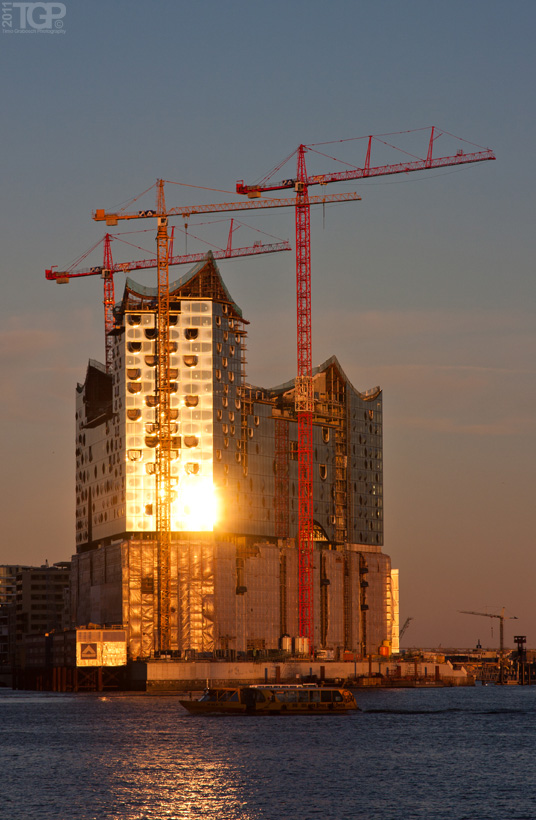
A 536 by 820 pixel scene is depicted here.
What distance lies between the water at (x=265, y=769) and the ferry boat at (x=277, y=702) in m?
2.06

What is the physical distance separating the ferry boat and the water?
6.75 feet

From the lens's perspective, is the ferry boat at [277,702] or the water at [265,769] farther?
the ferry boat at [277,702]

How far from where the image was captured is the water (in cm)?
10125

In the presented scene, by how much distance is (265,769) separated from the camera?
12300cm

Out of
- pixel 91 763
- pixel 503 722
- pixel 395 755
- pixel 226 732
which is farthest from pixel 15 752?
pixel 503 722

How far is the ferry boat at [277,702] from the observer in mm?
183375

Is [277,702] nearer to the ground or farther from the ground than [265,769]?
nearer to the ground

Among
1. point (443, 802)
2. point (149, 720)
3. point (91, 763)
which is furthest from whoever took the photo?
point (149, 720)

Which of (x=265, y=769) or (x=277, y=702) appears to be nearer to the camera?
(x=265, y=769)

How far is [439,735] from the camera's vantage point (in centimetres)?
16500

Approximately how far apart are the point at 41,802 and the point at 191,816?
12.7 metres

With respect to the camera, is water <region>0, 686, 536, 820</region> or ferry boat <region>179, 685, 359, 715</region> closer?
water <region>0, 686, 536, 820</region>

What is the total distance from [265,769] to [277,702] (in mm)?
60903

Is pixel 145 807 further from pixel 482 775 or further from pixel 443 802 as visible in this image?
pixel 482 775
